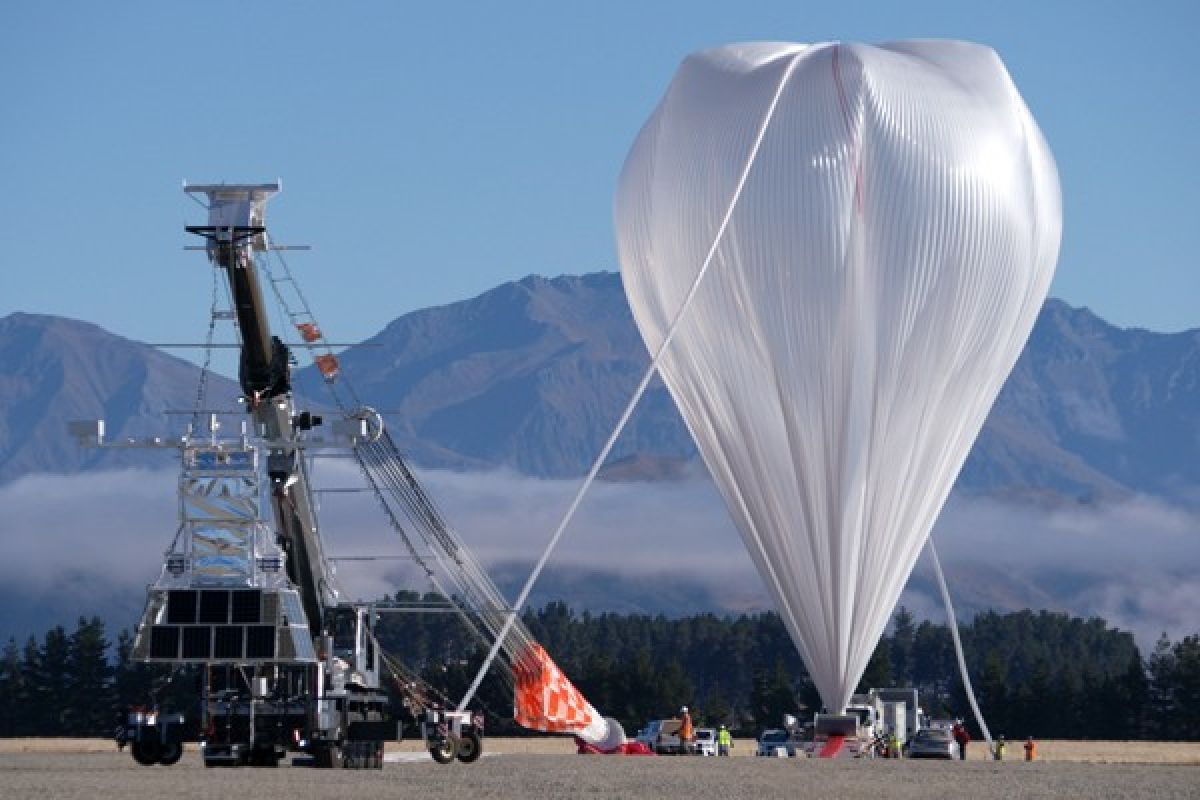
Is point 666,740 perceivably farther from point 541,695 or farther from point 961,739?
point 541,695

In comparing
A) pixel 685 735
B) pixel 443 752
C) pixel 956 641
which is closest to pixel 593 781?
pixel 443 752

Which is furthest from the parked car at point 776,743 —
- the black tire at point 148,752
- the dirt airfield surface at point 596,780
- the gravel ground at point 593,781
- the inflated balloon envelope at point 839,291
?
the black tire at point 148,752

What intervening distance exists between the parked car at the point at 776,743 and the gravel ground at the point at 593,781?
12.2 metres

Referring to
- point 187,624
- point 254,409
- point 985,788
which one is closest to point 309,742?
point 187,624

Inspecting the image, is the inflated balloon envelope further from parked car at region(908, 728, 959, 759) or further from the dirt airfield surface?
parked car at region(908, 728, 959, 759)

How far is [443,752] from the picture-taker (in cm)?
5297

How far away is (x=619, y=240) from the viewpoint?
6353 cm

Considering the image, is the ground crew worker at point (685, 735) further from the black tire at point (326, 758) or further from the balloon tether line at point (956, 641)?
the black tire at point (326, 758)

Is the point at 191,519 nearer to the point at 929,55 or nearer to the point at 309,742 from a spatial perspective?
the point at 309,742

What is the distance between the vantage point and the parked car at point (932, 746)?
69.9 m

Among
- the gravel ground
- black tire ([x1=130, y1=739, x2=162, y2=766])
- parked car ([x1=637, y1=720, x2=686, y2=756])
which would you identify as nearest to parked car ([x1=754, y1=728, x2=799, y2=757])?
parked car ([x1=637, y1=720, x2=686, y2=756])

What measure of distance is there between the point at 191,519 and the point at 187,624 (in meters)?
2.14

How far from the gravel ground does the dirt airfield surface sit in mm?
19

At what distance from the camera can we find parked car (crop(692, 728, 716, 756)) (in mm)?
75688
